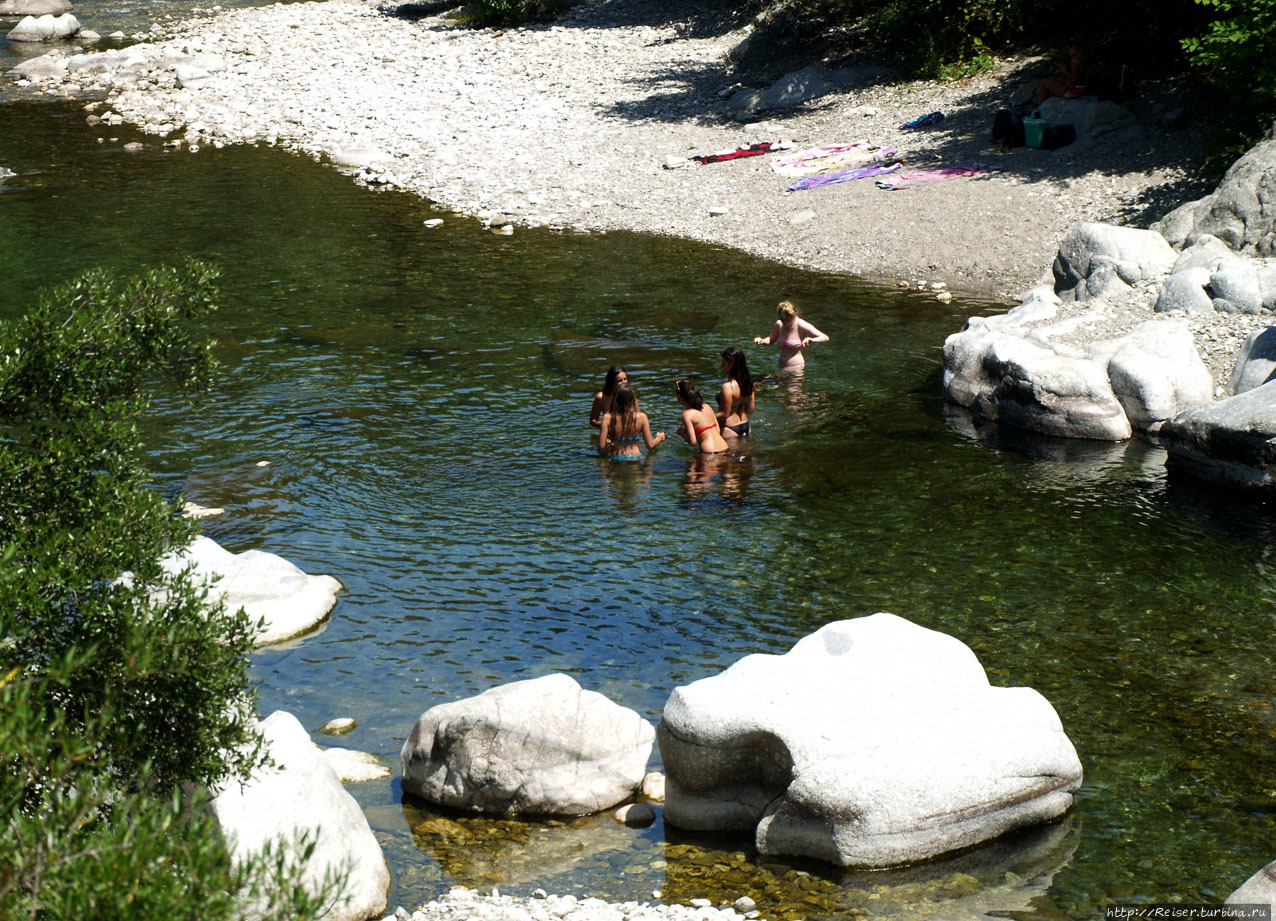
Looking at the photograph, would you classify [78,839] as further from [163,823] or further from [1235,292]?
[1235,292]

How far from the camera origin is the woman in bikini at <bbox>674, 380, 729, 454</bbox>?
14734 millimetres

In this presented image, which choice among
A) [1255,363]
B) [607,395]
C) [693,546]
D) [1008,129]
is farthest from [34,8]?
[1255,363]

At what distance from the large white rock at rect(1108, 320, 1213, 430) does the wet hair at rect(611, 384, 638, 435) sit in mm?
6146

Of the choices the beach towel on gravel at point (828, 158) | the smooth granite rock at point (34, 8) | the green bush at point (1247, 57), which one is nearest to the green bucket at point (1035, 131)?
the beach towel on gravel at point (828, 158)

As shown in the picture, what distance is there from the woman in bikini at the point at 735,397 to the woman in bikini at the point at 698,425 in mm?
414

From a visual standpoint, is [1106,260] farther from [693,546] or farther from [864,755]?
[864,755]

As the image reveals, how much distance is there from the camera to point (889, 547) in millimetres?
12422

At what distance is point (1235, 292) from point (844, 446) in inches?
245

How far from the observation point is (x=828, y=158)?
26922 millimetres

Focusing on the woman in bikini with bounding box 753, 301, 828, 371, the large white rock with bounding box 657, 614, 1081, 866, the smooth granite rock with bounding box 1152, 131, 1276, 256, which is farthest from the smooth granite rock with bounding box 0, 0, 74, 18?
the large white rock with bounding box 657, 614, 1081, 866

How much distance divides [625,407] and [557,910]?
8108mm

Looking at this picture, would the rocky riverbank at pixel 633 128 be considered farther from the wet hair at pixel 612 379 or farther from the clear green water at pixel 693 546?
the wet hair at pixel 612 379

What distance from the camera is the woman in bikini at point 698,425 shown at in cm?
1473

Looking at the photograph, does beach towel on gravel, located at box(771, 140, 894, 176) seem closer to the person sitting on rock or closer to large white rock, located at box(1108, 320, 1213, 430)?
the person sitting on rock
